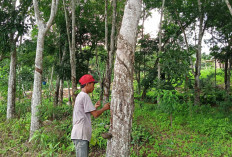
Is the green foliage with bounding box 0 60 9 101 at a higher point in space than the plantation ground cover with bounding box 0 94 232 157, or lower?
higher

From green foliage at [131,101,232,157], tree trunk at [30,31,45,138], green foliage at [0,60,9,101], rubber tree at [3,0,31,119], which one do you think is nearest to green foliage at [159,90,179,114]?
green foliage at [131,101,232,157]

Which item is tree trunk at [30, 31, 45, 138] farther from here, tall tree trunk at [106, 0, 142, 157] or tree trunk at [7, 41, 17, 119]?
tall tree trunk at [106, 0, 142, 157]

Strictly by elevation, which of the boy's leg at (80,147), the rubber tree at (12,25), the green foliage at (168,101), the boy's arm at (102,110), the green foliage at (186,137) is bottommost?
the green foliage at (186,137)

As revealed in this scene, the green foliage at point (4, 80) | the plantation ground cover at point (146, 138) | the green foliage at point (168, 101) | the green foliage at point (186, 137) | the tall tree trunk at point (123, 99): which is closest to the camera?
the tall tree trunk at point (123, 99)

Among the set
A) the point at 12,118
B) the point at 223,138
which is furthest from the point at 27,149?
the point at 223,138

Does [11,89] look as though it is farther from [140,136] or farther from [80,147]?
[80,147]

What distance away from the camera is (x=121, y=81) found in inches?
81.8

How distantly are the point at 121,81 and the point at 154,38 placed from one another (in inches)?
343

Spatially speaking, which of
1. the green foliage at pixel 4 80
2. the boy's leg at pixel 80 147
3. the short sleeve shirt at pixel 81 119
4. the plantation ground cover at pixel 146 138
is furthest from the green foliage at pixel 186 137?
the green foliage at pixel 4 80

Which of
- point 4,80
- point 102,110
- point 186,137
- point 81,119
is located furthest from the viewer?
point 4,80

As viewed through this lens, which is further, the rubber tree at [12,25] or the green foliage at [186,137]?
the rubber tree at [12,25]

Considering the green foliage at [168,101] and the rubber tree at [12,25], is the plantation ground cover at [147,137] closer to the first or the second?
the green foliage at [168,101]

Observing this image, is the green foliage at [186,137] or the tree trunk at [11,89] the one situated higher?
the tree trunk at [11,89]

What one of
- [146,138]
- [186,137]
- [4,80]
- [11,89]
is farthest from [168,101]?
[4,80]
